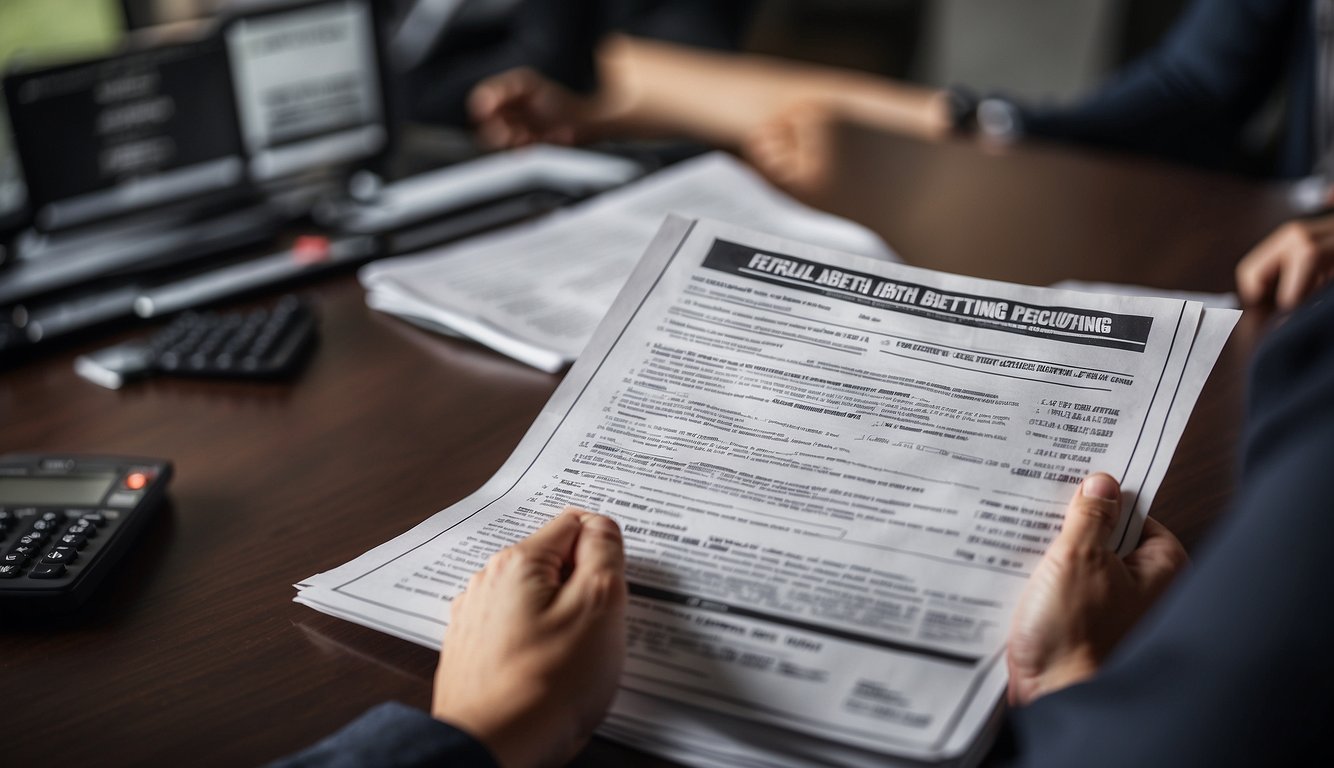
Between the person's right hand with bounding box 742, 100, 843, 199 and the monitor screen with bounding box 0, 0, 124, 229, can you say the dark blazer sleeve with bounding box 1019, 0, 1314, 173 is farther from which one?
the monitor screen with bounding box 0, 0, 124, 229

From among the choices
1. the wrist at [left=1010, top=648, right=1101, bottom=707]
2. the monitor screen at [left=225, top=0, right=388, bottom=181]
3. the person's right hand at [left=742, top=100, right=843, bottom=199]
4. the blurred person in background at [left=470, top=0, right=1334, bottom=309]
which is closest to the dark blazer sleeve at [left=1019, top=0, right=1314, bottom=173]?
the blurred person in background at [left=470, top=0, right=1334, bottom=309]

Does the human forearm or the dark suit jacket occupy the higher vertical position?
the dark suit jacket

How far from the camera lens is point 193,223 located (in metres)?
1.00

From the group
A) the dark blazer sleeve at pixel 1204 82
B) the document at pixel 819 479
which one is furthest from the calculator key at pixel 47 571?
the dark blazer sleeve at pixel 1204 82

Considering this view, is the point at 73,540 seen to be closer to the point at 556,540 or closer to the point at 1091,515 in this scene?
the point at 556,540

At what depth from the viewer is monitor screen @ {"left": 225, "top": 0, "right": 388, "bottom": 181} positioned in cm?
98

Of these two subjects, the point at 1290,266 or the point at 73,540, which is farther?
the point at 1290,266

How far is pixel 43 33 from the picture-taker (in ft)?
3.43

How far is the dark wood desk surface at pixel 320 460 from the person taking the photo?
0.45 m

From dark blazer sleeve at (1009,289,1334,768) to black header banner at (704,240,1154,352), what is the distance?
18 cm

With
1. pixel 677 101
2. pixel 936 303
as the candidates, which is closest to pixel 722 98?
pixel 677 101

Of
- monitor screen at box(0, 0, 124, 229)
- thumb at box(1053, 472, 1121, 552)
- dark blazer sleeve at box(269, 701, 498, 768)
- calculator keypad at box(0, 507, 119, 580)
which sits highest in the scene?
monitor screen at box(0, 0, 124, 229)

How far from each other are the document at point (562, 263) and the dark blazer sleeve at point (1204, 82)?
0.62 m

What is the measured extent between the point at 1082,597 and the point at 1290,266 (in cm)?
53
